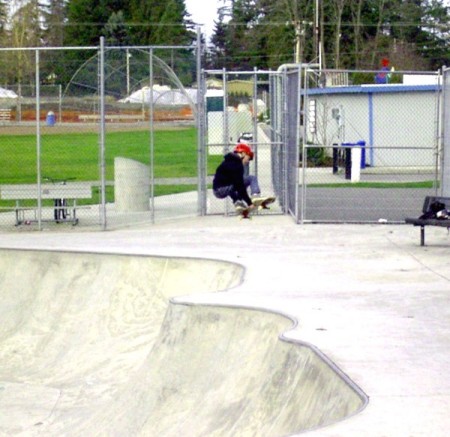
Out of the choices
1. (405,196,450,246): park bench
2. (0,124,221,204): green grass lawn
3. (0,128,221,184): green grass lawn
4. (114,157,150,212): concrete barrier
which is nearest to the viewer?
(405,196,450,246): park bench

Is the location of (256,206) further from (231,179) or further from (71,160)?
(71,160)

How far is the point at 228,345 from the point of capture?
8.96 meters

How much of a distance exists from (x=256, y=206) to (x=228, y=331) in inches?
385

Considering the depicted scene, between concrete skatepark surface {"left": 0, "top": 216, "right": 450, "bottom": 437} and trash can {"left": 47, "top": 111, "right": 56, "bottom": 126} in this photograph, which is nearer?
concrete skatepark surface {"left": 0, "top": 216, "right": 450, "bottom": 437}

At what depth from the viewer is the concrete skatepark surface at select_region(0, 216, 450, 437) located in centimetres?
704

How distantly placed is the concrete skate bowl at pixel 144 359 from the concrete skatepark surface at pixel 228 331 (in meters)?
0.02

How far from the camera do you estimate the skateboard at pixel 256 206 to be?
60.9 feet

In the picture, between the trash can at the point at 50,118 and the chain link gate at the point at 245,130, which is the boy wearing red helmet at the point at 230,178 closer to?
the chain link gate at the point at 245,130

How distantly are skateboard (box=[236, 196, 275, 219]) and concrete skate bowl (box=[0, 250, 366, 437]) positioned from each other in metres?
5.23

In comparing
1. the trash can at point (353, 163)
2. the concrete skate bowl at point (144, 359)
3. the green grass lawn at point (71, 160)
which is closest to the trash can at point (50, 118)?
the concrete skate bowl at point (144, 359)

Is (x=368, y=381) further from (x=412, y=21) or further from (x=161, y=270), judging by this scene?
(x=412, y=21)

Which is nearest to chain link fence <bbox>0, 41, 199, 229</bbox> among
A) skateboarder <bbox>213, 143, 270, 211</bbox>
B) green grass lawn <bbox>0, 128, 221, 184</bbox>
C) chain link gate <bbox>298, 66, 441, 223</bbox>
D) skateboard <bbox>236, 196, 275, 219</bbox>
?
skateboarder <bbox>213, 143, 270, 211</bbox>

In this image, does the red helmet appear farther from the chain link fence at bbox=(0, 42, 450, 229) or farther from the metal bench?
the metal bench

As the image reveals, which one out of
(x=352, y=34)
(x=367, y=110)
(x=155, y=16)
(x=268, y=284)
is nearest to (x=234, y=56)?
(x=155, y=16)
